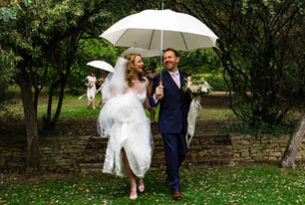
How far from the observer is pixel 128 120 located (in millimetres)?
5727

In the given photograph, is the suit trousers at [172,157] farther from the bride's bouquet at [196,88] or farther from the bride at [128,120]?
the bride's bouquet at [196,88]

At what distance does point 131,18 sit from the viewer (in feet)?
18.8

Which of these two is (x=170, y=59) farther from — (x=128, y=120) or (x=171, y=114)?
(x=128, y=120)

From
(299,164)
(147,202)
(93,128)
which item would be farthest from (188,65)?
(147,202)

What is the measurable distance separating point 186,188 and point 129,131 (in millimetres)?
1615

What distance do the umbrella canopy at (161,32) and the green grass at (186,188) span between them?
242 cm

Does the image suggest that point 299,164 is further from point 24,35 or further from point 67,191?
point 24,35

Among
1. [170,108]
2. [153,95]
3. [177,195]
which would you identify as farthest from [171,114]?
[177,195]

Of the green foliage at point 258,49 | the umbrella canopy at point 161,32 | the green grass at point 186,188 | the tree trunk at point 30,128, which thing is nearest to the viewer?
the umbrella canopy at point 161,32

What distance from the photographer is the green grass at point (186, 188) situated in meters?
5.85

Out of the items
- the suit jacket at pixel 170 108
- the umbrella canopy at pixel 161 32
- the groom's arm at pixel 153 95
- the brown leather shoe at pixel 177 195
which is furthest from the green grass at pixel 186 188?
the umbrella canopy at pixel 161 32

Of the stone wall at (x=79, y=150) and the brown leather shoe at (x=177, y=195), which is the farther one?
the stone wall at (x=79, y=150)

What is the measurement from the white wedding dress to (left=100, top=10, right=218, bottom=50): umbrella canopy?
0.91 metres

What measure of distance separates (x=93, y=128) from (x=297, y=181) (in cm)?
752
